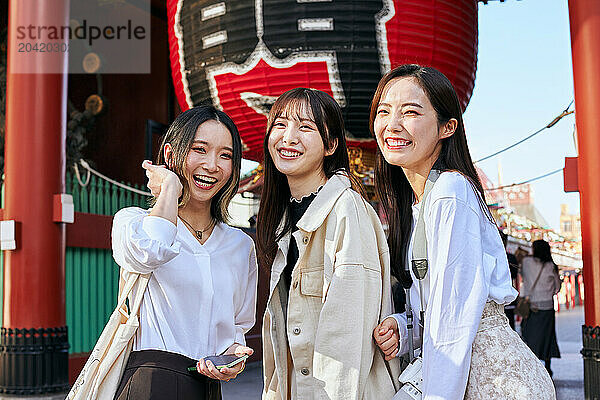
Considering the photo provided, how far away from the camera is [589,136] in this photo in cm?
479

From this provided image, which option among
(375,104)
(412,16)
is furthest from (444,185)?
(412,16)

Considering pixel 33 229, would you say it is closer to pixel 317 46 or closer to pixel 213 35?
pixel 213 35

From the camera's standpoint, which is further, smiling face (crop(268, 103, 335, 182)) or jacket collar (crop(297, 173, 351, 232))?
smiling face (crop(268, 103, 335, 182))

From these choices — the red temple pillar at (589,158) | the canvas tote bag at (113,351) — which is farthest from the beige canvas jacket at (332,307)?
the red temple pillar at (589,158)

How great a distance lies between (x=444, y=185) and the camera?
1649mm

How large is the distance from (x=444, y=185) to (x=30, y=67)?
5.05m

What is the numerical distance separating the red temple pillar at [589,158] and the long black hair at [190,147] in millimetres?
3492

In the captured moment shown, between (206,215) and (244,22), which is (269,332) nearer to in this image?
(206,215)

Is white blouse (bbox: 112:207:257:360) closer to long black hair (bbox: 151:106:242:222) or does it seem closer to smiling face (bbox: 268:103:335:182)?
long black hair (bbox: 151:106:242:222)

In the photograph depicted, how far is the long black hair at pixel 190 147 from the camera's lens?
6.77 ft

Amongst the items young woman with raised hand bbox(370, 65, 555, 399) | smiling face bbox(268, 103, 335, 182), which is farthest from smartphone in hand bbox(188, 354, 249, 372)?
smiling face bbox(268, 103, 335, 182)

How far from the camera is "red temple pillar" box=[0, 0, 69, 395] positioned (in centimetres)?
546

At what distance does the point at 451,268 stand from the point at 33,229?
15.8 feet

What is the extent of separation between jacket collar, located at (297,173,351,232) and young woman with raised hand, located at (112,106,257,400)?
271 millimetres
